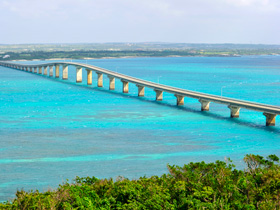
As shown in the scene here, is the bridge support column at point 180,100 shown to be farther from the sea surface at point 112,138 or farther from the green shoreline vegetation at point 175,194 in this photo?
the green shoreline vegetation at point 175,194

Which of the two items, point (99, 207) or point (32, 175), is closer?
point (99, 207)

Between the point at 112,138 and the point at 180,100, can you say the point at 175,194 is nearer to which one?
the point at 112,138

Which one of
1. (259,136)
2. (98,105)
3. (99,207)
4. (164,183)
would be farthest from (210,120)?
(99,207)

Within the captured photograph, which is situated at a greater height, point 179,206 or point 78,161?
point 179,206

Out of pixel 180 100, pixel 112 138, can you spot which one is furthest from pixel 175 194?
pixel 180 100

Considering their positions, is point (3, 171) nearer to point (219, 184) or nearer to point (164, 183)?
point (164, 183)

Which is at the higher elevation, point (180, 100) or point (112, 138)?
point (112, 138)

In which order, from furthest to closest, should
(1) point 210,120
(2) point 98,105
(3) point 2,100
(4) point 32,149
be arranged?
(3) point 2,100
(2) point 98,105
(1) point 210,120
(4) point 32,149

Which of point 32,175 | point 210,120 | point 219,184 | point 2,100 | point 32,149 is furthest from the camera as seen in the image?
point 2,100

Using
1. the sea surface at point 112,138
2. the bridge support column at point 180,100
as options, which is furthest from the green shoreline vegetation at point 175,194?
the bridge support column at point 180,100

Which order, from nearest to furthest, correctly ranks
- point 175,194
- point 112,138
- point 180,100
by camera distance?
point 175,194 < point 112,138 < point 180,100
